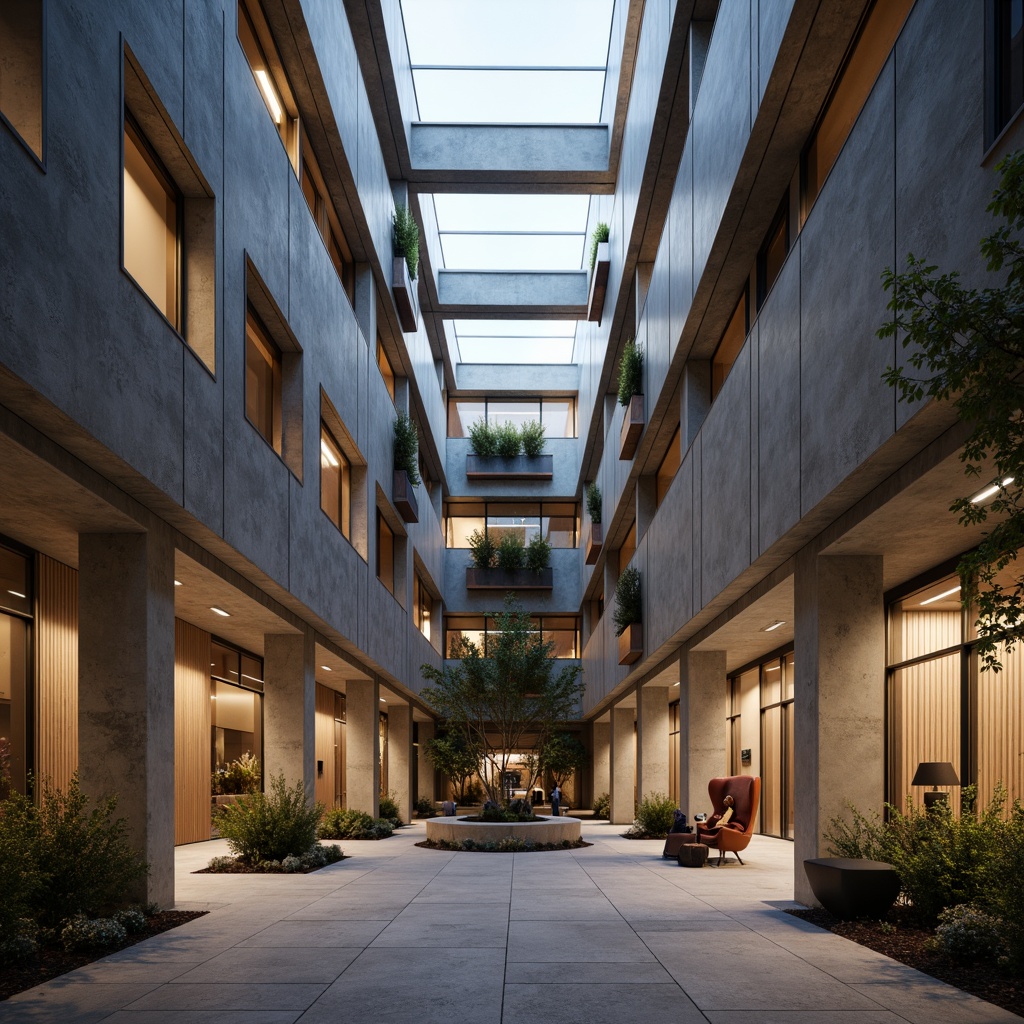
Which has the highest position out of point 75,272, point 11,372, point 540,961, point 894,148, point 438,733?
point 894,148

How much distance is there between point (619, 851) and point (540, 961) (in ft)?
39.4

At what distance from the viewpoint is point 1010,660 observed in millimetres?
11094

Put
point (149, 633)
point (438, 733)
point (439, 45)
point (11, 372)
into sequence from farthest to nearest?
point (438, 733)
point (439, 45)
point (149, 633)
point (11, 372)

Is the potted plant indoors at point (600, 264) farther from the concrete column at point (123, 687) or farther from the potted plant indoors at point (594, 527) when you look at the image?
the concrete column at point (123, 687)

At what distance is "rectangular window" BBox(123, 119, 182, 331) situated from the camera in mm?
10156

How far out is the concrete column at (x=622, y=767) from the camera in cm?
3105

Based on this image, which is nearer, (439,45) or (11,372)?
(11,372)

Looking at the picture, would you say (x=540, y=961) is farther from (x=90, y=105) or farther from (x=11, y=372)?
(x=90, y=105)

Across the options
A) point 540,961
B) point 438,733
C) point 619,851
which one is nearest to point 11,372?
point 540,961

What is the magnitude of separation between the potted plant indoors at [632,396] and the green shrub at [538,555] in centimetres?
2053

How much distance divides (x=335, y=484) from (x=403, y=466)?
6.09 m

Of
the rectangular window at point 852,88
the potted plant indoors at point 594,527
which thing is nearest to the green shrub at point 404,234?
the potted plant indoors at point 594,527

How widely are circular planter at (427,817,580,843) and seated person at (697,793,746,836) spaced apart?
3.87 metres

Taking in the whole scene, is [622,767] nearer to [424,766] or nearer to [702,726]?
[424,766]
